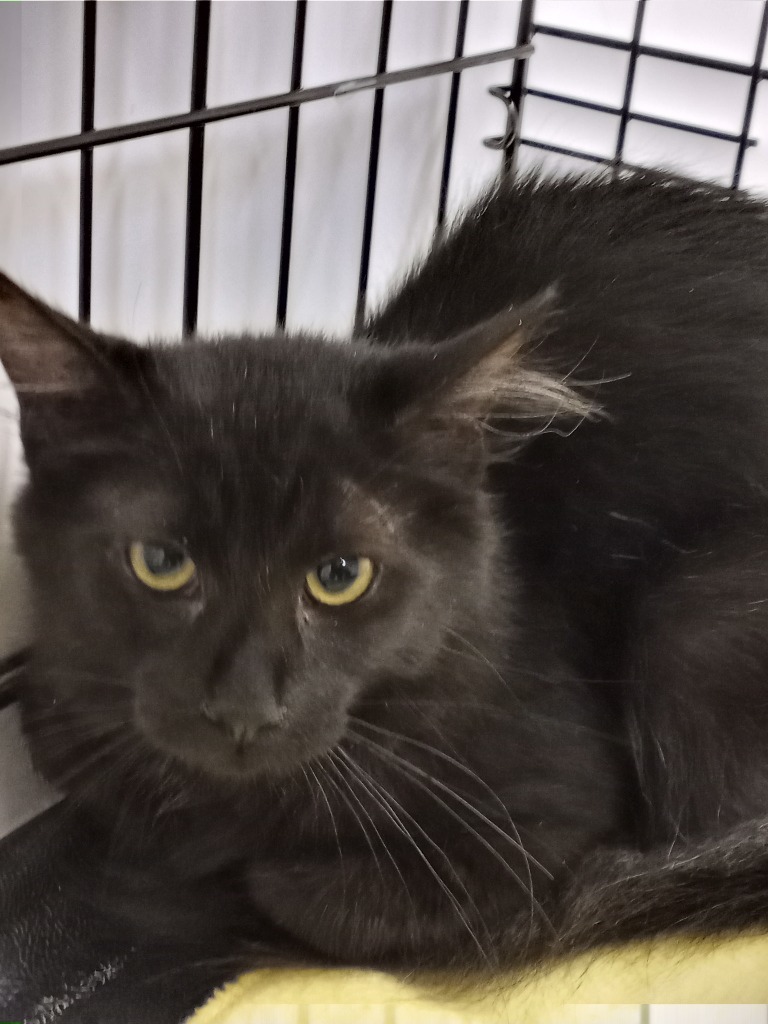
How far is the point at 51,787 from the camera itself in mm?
949

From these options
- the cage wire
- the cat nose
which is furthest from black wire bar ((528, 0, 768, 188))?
the cat nose

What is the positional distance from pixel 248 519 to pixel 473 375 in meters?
0.20

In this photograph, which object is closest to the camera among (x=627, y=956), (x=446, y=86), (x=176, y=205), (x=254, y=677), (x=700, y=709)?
(x=254, y=677)

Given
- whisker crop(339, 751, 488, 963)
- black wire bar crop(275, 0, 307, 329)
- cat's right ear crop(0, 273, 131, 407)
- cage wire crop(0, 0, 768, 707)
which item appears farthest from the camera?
black wire bar crop(275, 0, 307, 329)

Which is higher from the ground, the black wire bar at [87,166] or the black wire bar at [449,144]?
the black wire bar at [449,144]

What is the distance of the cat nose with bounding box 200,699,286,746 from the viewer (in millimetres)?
688

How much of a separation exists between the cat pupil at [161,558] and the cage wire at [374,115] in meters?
0.28

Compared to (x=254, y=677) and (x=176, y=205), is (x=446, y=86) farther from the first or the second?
(x=254, y=677)

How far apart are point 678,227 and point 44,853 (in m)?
Result: 0.93

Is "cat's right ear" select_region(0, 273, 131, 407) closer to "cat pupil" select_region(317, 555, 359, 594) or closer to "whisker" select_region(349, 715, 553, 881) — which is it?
"cat pupil" select_region(317, 555, 359, 594)

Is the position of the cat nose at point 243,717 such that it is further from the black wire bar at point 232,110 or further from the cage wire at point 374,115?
the black wire bar at point 232,110

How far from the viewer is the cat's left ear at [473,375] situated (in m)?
0.71

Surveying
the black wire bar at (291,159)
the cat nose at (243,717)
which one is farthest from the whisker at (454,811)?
the black wire bar at (291,159)

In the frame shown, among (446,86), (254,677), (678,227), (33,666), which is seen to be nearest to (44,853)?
(33,666)
